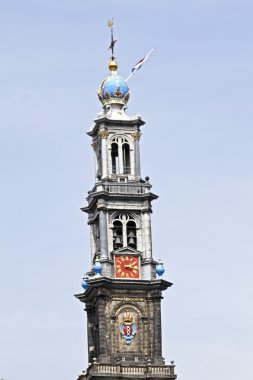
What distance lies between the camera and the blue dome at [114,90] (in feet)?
482

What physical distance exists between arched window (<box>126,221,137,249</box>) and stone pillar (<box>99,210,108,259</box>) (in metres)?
2.36

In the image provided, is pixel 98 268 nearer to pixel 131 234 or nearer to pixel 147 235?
pixel 131 234

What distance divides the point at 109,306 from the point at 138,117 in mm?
18298

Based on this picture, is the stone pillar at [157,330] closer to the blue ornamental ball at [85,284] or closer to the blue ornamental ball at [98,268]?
the blue ornamental ball at [98,268]

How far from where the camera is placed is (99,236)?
5586 inches

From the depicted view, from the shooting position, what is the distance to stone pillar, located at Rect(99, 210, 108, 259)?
14038 centimetres

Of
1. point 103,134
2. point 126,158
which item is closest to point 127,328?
point 126,158

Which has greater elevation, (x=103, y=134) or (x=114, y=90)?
(x=114, y=90)

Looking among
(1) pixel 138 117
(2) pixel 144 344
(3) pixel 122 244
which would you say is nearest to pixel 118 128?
(1) pixel 138 117

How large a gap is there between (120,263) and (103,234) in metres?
2.96

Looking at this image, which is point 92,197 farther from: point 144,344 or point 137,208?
point 144,344

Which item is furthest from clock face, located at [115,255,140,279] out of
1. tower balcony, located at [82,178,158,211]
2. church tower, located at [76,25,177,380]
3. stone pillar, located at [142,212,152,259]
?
tower balcony, located at [82,178,158,211]

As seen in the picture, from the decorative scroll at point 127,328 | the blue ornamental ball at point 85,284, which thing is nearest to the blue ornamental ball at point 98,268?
the blue ornamental ball at point 85,284

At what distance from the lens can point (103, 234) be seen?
140875 mm
